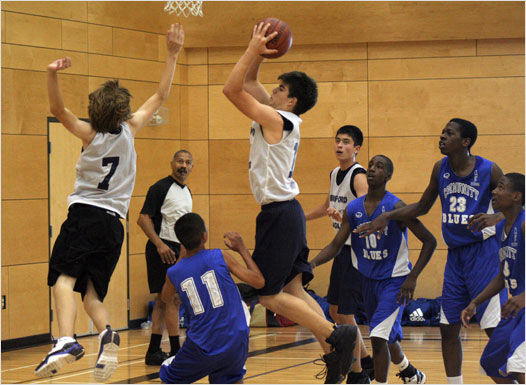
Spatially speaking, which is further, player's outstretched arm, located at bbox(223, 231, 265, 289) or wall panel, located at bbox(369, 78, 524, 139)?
wall panel, located at bbox(369, 78, 524, 139)

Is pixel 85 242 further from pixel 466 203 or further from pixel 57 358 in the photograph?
pixel 466 203

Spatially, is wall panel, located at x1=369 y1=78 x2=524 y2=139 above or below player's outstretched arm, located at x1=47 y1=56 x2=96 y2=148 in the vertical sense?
above

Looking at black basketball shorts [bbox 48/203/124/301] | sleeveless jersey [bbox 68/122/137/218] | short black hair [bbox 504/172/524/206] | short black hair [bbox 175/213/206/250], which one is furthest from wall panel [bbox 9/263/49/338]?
short black hair [bbox 504/172/524/206]

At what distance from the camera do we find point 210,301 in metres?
4.82

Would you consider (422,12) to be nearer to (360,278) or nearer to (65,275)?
(360,278)

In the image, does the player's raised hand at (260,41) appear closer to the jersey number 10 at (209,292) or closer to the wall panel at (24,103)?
the jersey number 10 at (209,292)

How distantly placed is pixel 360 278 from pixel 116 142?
233 centimetres

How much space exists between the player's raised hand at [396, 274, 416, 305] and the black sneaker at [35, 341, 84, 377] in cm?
219

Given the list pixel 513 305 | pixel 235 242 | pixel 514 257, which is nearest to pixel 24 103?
pixel 235 242

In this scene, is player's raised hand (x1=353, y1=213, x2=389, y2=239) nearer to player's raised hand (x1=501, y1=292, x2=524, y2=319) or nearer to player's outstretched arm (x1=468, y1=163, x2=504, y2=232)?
player's outstretched arm (x1=468, y1=163, x2=504, y2=232)

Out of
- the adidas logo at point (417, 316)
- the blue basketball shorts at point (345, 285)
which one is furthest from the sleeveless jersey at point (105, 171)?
the adidas logo at point (417, 316)

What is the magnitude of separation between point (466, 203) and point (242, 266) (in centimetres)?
163

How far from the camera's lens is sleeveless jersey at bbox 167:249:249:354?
4773 mm

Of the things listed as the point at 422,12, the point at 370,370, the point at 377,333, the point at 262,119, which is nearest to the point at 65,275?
the point at 262,119
